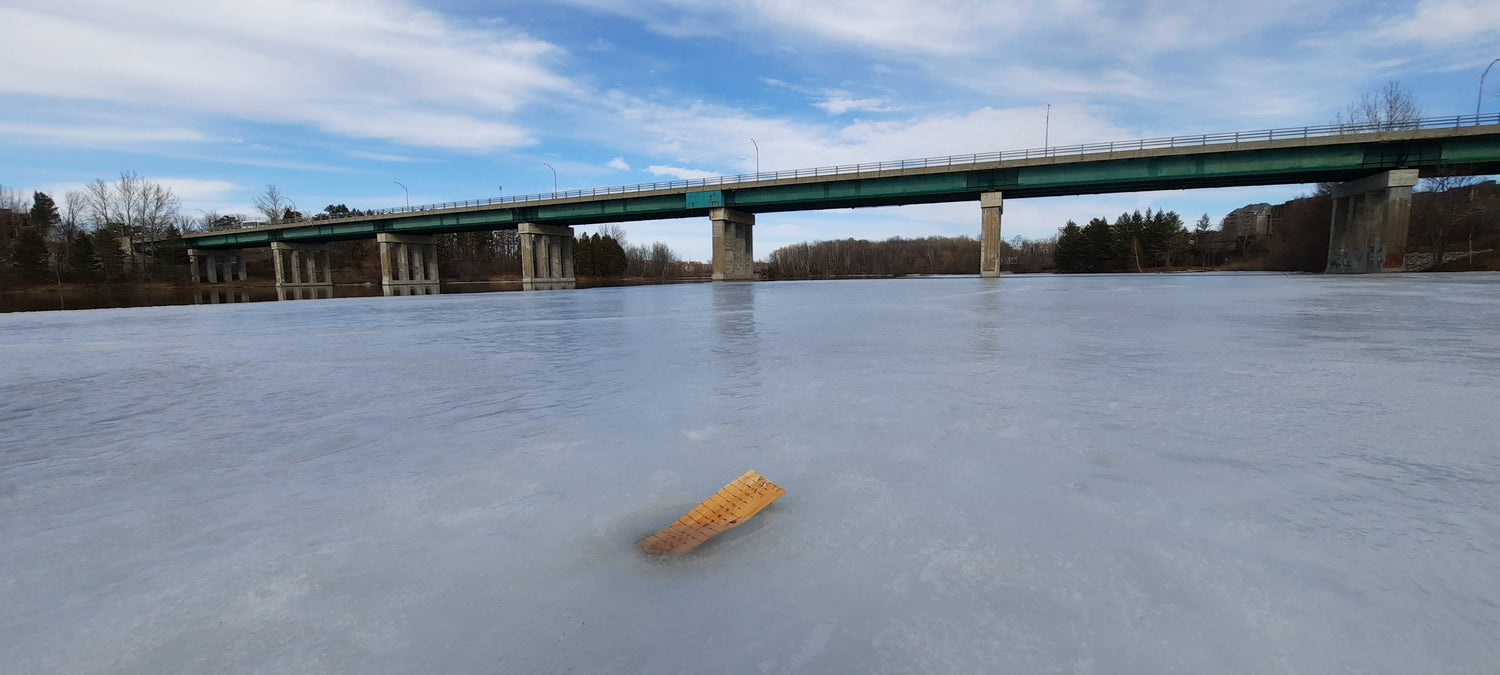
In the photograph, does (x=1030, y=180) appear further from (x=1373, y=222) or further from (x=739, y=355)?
(x=739, y=355)

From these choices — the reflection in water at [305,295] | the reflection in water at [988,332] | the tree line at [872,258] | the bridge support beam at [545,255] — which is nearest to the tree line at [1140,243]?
the tree line at [872,258]

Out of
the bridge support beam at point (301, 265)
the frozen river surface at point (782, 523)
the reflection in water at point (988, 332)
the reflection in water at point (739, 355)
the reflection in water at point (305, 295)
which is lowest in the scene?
the frozen river surface at point (782, 523)

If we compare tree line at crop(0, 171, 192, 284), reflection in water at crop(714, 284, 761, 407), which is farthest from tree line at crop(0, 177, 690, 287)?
reflection in water at crop(714, 284, 761, 407)


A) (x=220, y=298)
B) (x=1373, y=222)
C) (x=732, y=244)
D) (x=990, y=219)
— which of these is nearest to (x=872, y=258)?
(x=732, y=244)

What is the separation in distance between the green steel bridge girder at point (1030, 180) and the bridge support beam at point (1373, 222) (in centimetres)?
107

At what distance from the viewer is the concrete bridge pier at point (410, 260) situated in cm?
6106

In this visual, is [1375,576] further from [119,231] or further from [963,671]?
[119,231]

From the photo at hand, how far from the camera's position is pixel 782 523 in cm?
253

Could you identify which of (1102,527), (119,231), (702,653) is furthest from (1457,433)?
(119,231)

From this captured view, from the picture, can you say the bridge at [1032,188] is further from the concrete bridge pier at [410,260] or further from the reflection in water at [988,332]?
the reflection in water at [988,332]

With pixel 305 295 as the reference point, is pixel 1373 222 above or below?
above

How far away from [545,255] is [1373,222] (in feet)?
192

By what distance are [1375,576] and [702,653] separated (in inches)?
87.9

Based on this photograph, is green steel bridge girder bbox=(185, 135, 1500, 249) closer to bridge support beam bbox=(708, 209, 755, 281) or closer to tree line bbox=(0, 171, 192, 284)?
bridge support beam bbox=(708, 209, 755, 281)
